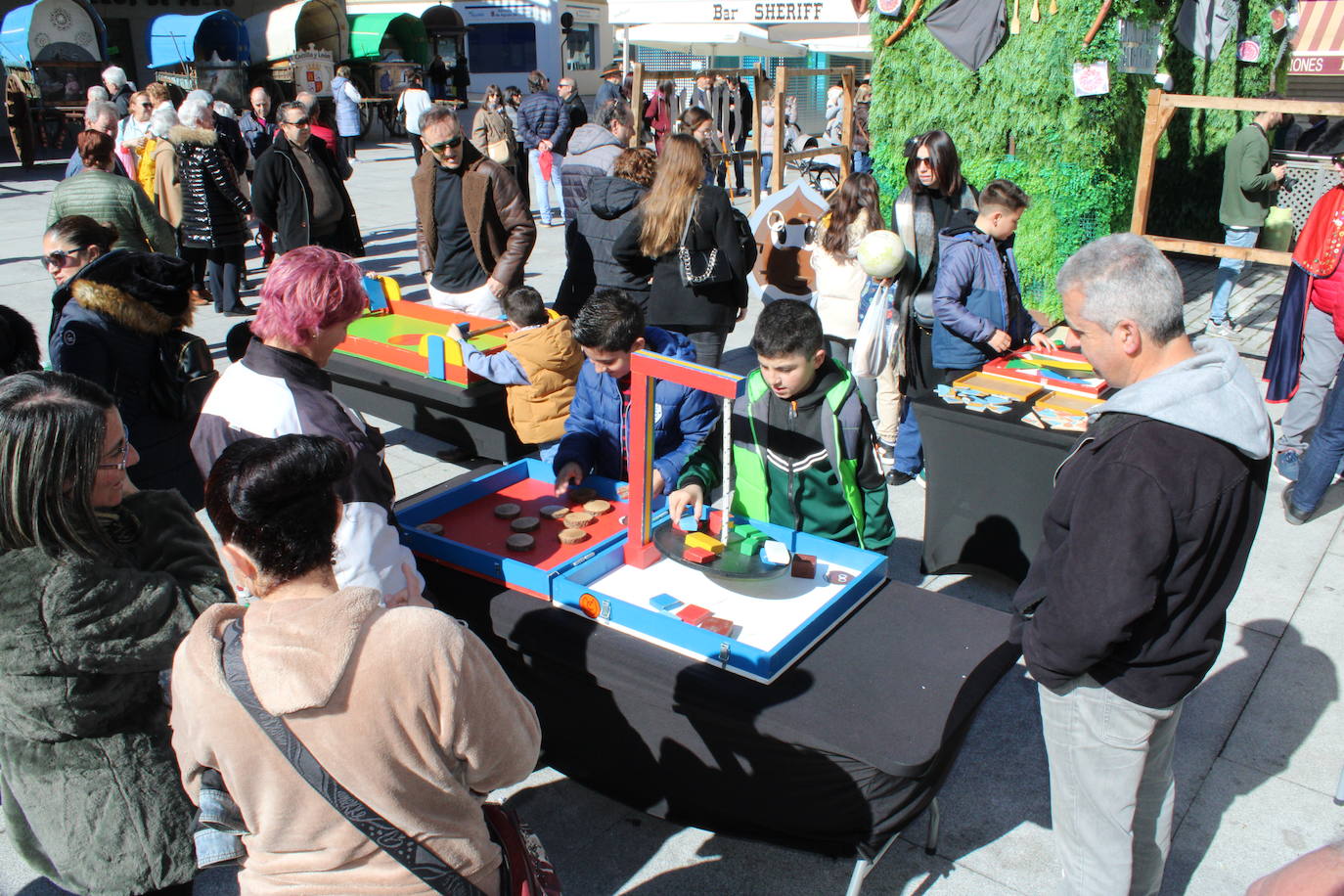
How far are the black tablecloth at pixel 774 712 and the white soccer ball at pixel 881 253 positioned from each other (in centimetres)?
242

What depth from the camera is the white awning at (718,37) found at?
1227cm

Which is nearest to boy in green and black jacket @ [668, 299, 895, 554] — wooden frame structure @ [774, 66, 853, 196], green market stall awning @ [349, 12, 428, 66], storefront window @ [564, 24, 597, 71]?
wooden frame structure @ [774, 66, 853, 196]

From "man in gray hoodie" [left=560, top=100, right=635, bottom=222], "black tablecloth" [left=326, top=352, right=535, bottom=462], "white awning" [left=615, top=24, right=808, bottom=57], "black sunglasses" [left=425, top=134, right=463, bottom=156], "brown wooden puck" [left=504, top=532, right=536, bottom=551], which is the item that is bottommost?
"black tablecloth" [left=326, top=352, right=535, bottom=462]

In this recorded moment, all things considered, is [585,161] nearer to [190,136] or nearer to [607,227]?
[607,227]

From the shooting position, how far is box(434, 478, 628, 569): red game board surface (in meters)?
2.94

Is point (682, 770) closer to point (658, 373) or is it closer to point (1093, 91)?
point (658, 373)

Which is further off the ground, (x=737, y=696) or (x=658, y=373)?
(x=658, y=373)

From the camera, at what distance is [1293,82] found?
19266 mm

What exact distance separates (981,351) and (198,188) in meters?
6.43

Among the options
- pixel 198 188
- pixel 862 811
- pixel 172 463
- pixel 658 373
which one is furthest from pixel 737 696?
pixel 198 188

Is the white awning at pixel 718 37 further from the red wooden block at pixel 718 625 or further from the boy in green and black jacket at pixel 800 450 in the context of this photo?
the red wooden block at pixel 718 625

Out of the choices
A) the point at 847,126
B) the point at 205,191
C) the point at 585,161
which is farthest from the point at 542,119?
the point at 585,161

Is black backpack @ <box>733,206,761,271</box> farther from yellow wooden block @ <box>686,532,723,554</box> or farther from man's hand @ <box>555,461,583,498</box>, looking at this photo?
yellow wooden block @ <box>686,532,723,554</box>

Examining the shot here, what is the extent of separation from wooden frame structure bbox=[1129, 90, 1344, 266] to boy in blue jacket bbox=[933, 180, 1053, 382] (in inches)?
88.1
